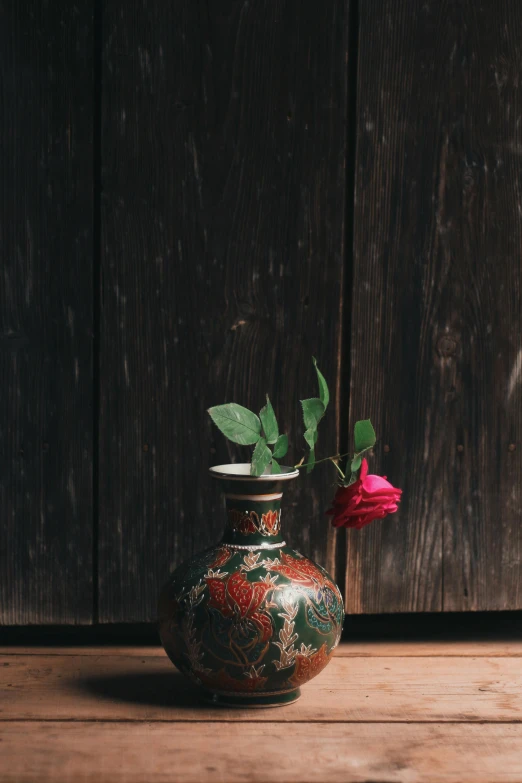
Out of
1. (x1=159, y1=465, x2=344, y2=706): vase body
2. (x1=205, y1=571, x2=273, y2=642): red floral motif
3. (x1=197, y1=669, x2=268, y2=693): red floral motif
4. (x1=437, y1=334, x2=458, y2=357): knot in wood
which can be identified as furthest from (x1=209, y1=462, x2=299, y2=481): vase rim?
Answer: (x1=437, y1=334, x2=458, y2=357): knot in wood

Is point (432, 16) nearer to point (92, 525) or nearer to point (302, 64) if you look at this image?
point (302, 64)

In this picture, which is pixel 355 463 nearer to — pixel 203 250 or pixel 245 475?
pixel 245 475

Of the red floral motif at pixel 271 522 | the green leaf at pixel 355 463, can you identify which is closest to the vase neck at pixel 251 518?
the red floral motif at pixel 271 522

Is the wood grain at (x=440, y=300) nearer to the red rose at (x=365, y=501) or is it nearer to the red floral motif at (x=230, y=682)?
the red rose at (x=365, y=501)

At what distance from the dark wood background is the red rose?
0.60ft

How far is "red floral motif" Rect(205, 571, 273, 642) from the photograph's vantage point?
94cm

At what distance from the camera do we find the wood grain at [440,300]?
3.92 ft

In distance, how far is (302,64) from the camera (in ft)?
3.86

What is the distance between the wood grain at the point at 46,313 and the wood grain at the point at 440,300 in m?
0.39

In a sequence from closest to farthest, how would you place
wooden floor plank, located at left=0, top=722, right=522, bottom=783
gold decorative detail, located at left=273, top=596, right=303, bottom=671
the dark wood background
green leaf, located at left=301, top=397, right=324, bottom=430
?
wooden floor plank, located at left=0, top=722, right=522, bottom=783
gold decorative detail, located at left=273, top=596, right=303, bottom=671
green leaf, located at left=301, top=397, right=324, bottom=430
the dark wood background

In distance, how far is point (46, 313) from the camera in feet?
3.85

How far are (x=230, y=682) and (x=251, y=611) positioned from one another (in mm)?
90

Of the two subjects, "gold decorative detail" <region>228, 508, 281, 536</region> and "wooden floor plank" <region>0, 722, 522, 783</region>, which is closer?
"wooden floor plank" <region>0, 722, 522, 783</region>

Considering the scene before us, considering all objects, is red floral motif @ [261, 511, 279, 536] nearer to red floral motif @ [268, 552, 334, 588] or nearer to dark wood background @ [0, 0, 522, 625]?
red floral motif @ [268, 552, 334, 588]
